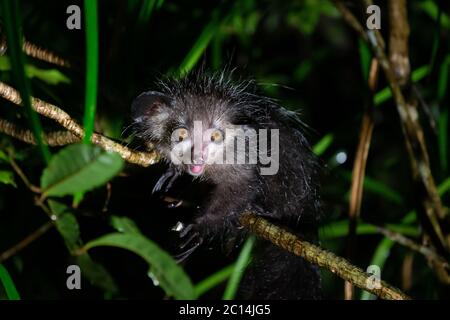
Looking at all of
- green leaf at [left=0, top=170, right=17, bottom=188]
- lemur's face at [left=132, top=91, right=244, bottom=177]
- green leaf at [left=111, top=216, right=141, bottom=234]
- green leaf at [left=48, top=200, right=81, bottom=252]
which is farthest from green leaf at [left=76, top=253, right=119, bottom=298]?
lemur's face at [left=132, top=91, right=244, bottom=177]

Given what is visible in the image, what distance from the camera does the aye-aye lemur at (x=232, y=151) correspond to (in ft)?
6.06

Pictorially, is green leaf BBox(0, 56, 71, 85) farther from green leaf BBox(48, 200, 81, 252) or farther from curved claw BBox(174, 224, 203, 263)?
green leaf BBox(48, 200, 81, 252)

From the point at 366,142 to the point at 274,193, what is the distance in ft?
1.15

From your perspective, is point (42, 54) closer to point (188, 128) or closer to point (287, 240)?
point (188, 128)

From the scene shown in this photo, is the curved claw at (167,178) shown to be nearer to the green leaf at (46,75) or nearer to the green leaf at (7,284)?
the green leaf at (46,75)

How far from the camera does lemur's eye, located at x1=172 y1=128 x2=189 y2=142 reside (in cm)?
183

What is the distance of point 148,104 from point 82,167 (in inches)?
34.4

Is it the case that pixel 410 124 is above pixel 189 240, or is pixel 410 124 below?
above

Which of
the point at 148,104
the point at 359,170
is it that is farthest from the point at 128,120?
the point at 359,170

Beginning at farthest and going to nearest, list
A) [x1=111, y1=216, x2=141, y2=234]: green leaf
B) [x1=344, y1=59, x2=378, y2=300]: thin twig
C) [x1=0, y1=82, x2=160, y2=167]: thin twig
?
[x1=344, y1=59, x2=378, y2=300]: thin twig
[x1=111, y1=216, x2=141, y2=234]: green leaf
[x1=0, y1=82, x2=160, y2=167]: thin twig

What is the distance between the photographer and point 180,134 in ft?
6.04

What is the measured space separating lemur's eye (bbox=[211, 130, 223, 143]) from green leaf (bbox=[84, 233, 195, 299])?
72cm

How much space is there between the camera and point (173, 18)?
3.06 m

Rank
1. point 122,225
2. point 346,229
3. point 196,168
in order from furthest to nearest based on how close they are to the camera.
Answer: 1. point 346,229
2. point 196,168
3. point 122,225
